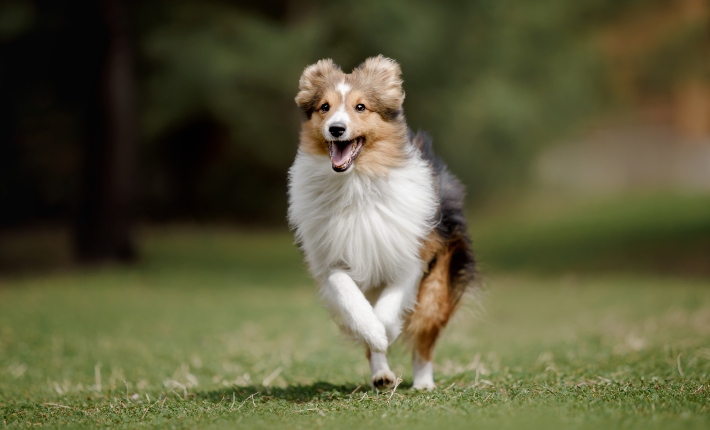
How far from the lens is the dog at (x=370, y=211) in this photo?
5.74 metres

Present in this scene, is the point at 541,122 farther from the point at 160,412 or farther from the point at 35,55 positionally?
the point at 160,412

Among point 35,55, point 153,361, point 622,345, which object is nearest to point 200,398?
point 153,361

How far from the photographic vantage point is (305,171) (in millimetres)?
5918

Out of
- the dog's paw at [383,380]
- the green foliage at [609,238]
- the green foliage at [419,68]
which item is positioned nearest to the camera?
the dog's paw at [383,380]

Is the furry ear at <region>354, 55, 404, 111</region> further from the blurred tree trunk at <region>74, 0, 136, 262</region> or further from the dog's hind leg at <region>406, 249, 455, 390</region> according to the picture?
the blurred tree trunk at <region>74, 0, 136, 262</region>

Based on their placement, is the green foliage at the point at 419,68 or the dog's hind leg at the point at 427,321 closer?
the dog's hind leg at the point at 427,321

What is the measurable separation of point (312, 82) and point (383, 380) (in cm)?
213

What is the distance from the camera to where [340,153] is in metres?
5.73

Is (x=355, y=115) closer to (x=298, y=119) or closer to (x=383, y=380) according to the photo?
(x=383, y=380)

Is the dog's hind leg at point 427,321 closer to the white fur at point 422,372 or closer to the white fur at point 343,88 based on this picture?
the white fur at point 422,372

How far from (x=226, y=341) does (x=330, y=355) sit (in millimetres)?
1555

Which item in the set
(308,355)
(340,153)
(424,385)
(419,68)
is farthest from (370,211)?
(419,68)

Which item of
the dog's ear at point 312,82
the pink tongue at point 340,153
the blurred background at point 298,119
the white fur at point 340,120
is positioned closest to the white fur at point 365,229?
the pink tongue at point 340,153

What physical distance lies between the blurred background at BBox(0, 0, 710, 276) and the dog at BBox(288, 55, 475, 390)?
19.6 feet
